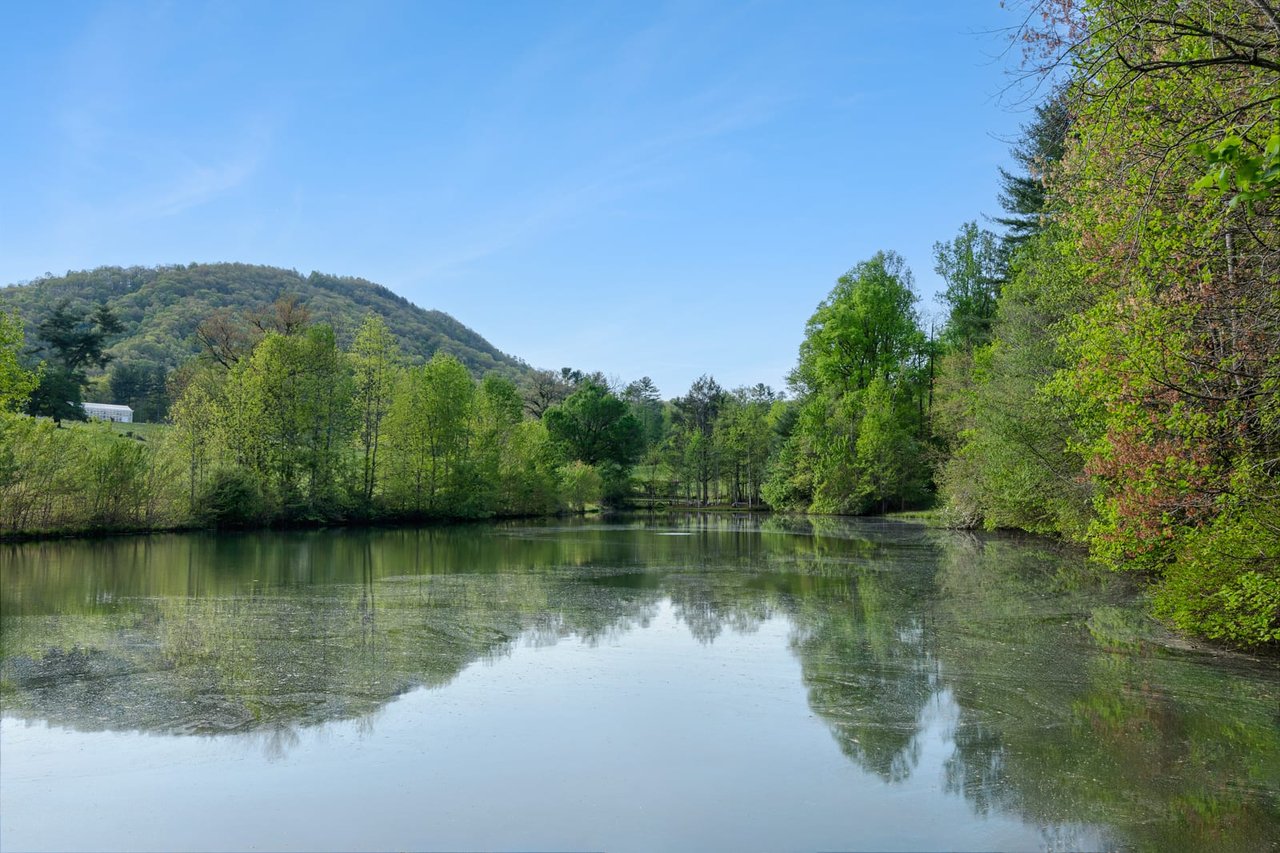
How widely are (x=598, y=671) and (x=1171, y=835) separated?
216 inches

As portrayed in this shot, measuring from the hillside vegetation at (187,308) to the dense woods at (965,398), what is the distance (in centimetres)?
60

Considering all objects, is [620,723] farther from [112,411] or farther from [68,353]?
[112,411]

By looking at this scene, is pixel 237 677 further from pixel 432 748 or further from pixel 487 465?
pixel 487 465

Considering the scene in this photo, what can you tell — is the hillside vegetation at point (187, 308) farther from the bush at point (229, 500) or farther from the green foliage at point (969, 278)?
the green foliage at point (969, 278)

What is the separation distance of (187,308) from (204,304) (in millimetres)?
3804

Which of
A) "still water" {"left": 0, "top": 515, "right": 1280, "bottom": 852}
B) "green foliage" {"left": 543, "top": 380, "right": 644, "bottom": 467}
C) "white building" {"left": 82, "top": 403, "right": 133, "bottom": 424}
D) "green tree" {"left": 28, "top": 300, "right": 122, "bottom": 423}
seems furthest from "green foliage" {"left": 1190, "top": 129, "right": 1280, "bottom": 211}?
"white building" {"left": 82, "top": 403, "right": 133, "bottom": 424}

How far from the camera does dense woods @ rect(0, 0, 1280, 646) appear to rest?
702 centimetres

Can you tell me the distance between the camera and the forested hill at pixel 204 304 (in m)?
71.2

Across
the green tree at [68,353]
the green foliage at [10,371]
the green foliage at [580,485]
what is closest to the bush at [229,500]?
the green foliage at [10,371]

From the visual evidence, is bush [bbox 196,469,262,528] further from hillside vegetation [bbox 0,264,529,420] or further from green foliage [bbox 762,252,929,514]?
green foliage [bbox 762,252,929,514]

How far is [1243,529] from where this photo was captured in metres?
Result: 8.52

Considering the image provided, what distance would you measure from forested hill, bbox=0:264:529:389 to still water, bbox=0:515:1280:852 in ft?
151

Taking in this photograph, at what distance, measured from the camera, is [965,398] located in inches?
1394

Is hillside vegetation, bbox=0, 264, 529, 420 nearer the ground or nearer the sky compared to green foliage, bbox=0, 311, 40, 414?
nearer the sky
